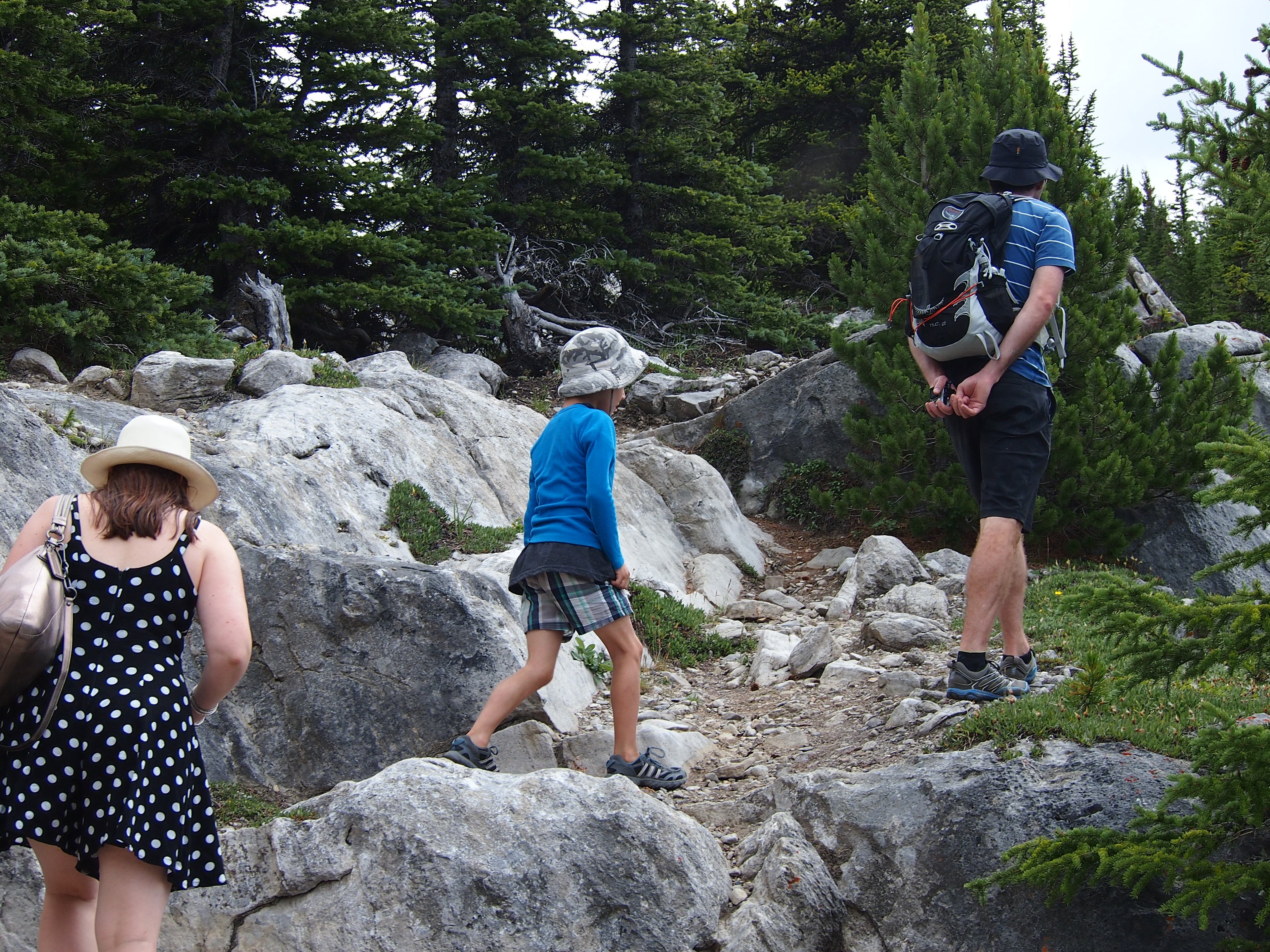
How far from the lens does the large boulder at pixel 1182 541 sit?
870 centimetres

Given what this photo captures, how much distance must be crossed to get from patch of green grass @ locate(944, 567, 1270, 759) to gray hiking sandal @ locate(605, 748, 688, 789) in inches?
45.5

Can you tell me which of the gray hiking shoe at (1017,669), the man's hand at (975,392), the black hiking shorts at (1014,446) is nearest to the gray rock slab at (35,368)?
the man's hand at (975,392)

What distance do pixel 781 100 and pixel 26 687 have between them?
19219mm

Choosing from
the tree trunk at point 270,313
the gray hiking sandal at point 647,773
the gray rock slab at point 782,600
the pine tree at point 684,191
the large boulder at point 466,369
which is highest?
the pine tree at point 684,191

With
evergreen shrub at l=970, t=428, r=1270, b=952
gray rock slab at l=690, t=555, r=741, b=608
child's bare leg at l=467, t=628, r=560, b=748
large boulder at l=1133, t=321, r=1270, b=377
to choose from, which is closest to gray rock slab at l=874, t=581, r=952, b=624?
gray rock slab at l=690, t=555, r=741, b=608

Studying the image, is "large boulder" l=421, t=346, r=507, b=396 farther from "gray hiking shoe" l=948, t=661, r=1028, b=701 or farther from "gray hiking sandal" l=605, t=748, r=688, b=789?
"gray hiking shoe" l=948, t=661, r=1028, b=701

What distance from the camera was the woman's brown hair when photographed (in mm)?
2588

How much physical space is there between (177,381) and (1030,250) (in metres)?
6.78

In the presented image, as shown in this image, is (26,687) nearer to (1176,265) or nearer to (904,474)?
(904,474)

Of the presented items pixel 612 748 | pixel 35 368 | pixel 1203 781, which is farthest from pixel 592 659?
pixel 35 368

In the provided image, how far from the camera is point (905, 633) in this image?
6.12 meters

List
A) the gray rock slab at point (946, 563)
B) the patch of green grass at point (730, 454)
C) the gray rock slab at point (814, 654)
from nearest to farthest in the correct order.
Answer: the gray rock slab at point (814, 654) < the gray rock slab at point (946, 563) < the patch of green grass at point (730, 454)

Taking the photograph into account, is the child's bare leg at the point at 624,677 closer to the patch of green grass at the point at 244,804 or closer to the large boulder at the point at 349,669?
the large boulder at the point at 349,669

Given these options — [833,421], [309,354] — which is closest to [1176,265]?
[833,421]
